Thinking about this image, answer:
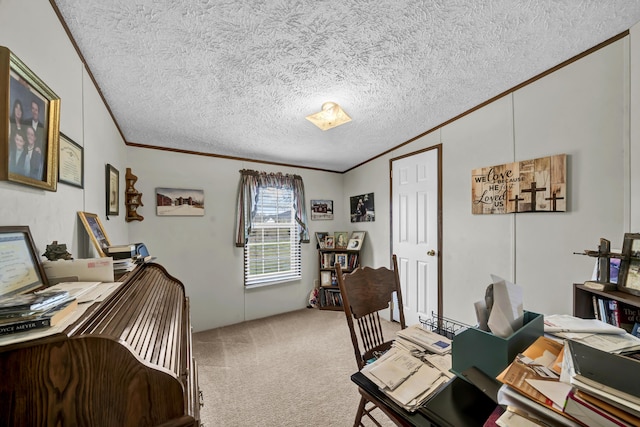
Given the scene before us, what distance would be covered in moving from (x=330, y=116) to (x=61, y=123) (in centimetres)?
170

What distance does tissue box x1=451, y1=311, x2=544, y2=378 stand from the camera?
724mm

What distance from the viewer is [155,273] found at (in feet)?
5.31

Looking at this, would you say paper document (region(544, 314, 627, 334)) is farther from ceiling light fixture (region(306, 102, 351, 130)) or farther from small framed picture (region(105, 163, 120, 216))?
small framed picture (region(105, 163, 120, 216))

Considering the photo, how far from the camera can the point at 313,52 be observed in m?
1.58

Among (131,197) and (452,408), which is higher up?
(131,197)

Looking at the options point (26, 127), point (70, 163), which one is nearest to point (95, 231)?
point (70, 163)

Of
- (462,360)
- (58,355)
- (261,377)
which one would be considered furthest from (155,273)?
(462,360)

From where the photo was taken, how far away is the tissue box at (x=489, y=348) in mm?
724

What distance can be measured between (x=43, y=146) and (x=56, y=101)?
216 mm

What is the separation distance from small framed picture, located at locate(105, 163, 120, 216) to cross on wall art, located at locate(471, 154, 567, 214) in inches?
127

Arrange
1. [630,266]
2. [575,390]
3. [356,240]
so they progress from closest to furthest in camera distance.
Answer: [575,390] → [630,266] → [356,240]

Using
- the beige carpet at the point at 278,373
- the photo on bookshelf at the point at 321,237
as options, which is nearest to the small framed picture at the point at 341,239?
the photo on bookshelf at the point at 321,237

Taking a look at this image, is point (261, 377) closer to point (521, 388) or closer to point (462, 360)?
point (462, 360)

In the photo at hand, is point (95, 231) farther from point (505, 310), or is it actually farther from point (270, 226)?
point (270, 226)
